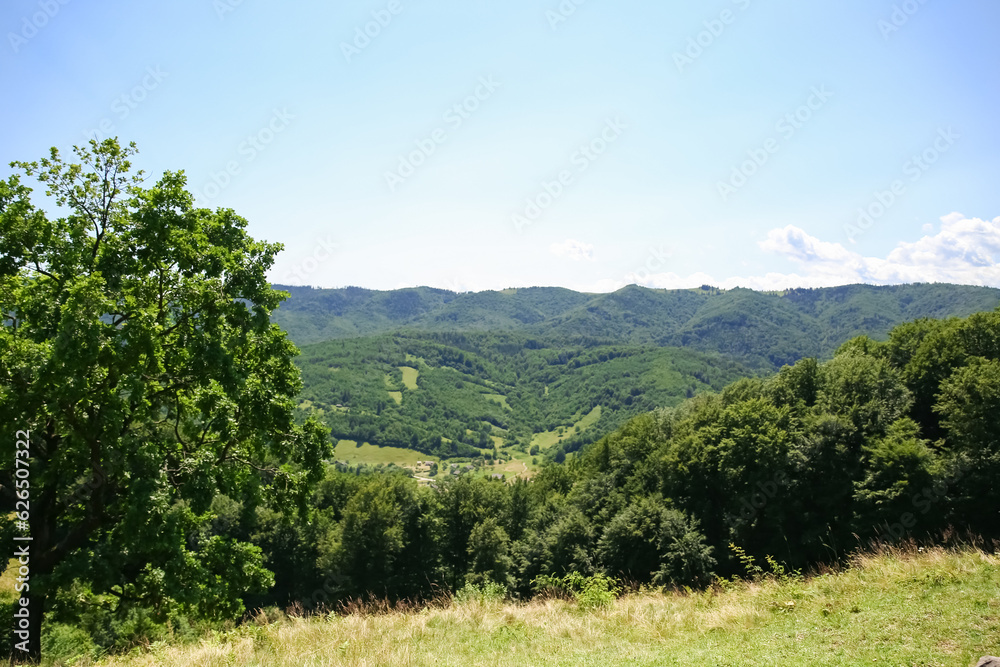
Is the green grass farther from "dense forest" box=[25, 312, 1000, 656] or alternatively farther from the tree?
"dense forest" box=[25, 312, 1000, 656]

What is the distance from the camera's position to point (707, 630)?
9.76 meters

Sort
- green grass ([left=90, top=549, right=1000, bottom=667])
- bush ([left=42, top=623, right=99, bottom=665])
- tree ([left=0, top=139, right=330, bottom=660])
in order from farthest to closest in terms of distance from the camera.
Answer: bush ([left=42, top=623, right=99, bottom=665])
tree ([left=0, top=139, right=330, bottom=660])
green grass ([left=90, top=549, right=1000, bottom=667])

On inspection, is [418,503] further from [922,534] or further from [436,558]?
[922,534]

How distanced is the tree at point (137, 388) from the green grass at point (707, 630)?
215cm

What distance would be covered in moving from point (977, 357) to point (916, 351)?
6.61 meters

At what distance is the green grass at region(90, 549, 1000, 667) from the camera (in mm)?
7922

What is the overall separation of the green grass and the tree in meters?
2.15

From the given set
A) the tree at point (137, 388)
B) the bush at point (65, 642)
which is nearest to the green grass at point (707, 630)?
the tree at point (137, 388)

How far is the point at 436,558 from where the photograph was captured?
159 ft

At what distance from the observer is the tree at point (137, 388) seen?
9.58 meters

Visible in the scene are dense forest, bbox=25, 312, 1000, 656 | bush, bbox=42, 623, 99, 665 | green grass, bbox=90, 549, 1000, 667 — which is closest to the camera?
green grass, bbox=90, 549, 1000, 667

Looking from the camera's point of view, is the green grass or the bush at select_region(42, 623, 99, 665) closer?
the green grass

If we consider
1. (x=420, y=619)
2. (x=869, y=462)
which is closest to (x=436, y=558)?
(x=869, y=462)

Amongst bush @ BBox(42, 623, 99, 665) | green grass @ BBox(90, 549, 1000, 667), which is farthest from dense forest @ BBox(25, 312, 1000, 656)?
green grass @ BBox(90, 549, 1000, 667)
